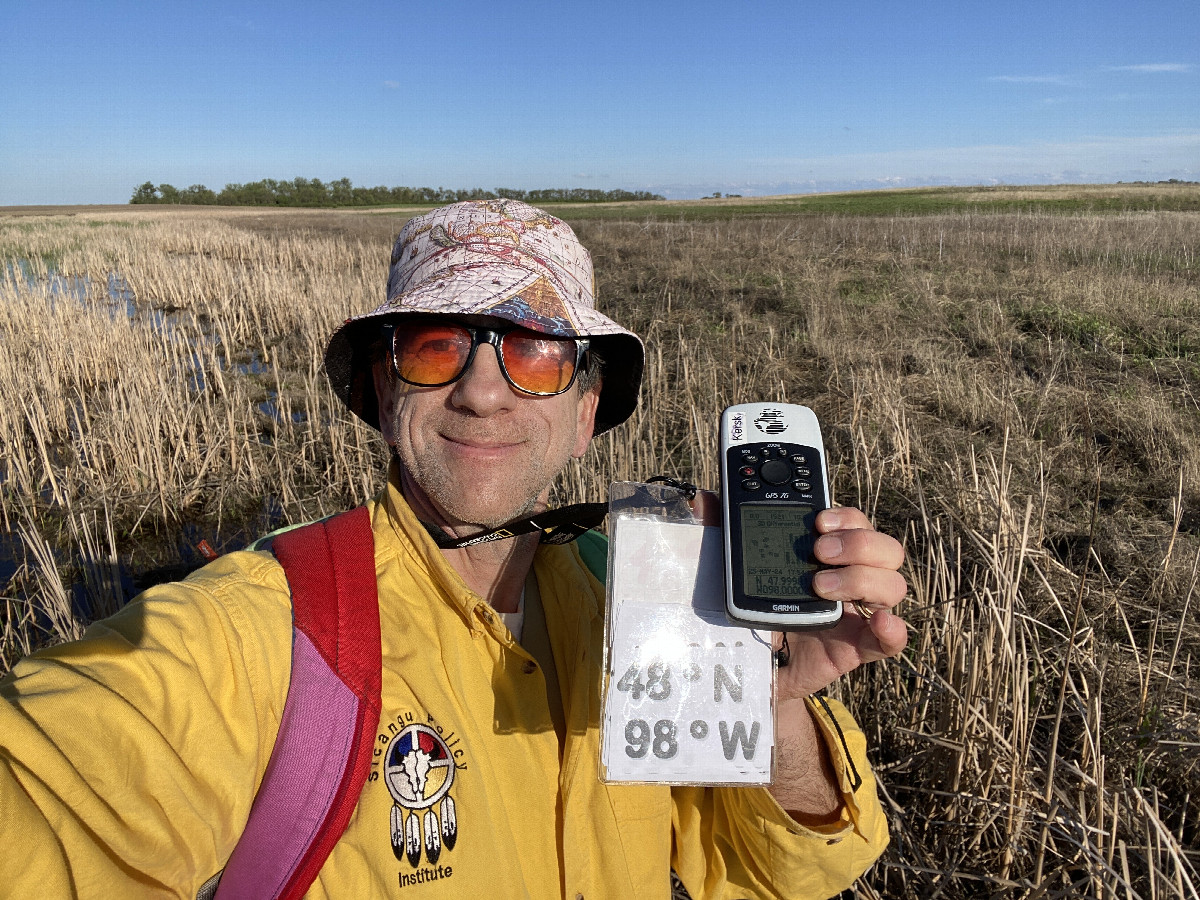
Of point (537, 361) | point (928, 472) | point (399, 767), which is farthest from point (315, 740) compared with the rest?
point (928, 472)

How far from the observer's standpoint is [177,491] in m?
4.92

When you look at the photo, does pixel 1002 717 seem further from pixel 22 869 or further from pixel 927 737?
pixel 22 869

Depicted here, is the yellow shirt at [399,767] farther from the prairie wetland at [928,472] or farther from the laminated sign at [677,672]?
the prairie wetland at [928,472]

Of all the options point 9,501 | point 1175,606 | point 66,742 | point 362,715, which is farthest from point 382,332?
point 9,501

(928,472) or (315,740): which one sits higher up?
(315,740)

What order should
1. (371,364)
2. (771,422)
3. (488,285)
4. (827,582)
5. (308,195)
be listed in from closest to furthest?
(827,582) → (771,422) → (488,285) → (371,364) → (308,195)

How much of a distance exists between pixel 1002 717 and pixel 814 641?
140cm

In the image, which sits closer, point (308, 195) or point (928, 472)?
point (928, 472)

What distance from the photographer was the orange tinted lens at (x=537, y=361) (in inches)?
57.9

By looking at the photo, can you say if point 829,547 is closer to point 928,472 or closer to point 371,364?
point 371,364

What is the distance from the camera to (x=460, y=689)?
1.19m

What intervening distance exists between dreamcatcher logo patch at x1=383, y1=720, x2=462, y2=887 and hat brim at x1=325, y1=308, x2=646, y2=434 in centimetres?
86

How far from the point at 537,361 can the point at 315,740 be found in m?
0.86

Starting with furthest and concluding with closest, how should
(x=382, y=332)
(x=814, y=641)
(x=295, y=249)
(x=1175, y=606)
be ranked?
1. (x=295, y=249)
2. (x=1175, y=606)
3. (x=382, y=332)
4. (x=814, y=641)
